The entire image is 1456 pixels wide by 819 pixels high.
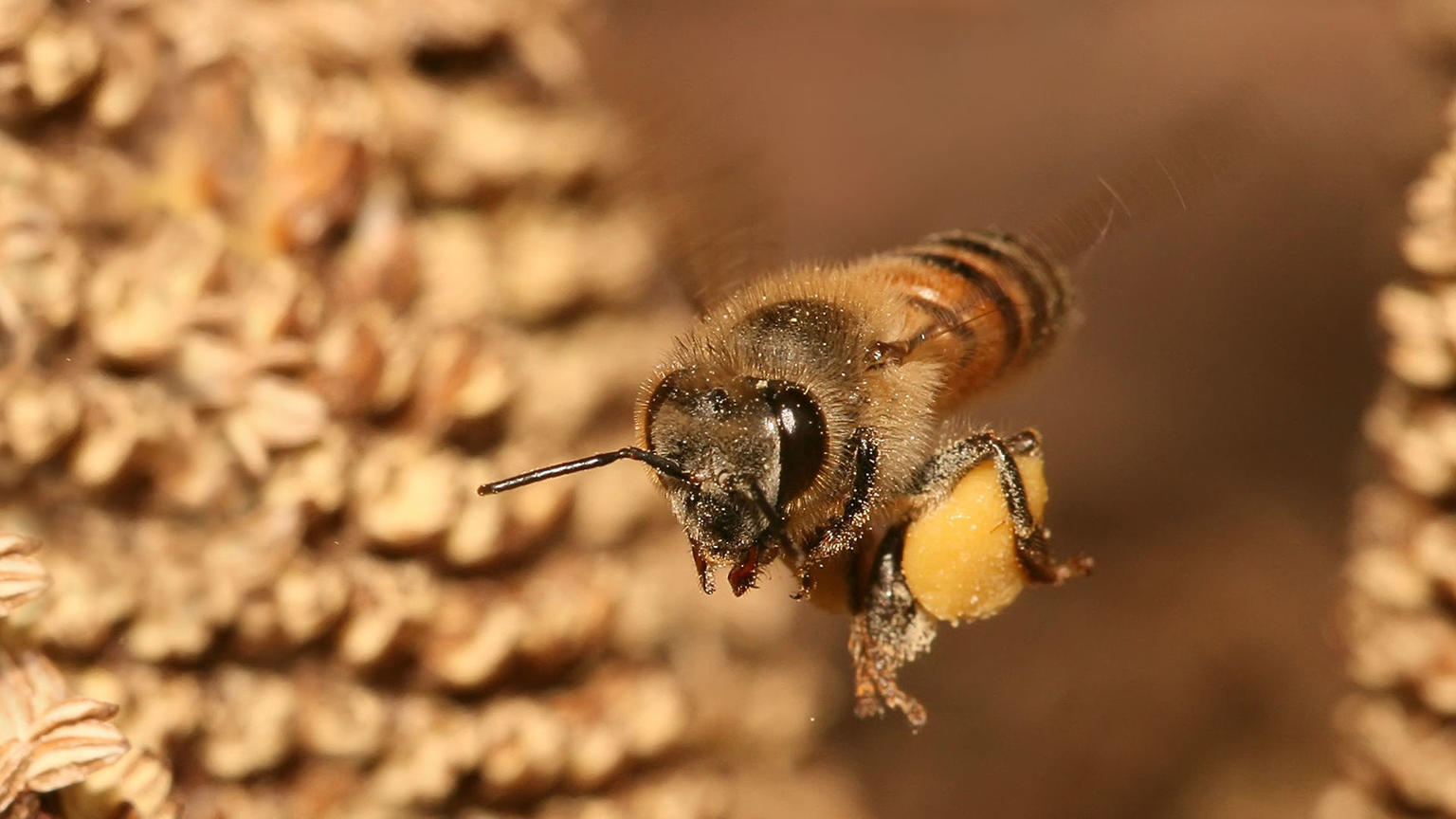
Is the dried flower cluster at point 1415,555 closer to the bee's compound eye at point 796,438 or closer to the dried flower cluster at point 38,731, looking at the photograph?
the bee's compound eye at point 796,438

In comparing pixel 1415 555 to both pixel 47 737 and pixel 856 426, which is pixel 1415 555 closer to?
pixel 856 426

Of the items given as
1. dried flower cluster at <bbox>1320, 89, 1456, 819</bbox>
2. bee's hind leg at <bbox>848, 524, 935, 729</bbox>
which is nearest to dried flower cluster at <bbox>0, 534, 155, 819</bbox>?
bee's hind leg at <bbox>848, 524, 935, 729</bbox>

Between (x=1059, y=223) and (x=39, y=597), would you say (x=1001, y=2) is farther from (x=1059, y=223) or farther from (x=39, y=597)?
(x=39, y=597)

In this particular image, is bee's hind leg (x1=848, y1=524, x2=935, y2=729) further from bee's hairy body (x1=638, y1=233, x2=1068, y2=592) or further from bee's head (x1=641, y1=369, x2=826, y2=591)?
bee's head (x1=641, y1=369, x2=826, y2=591)

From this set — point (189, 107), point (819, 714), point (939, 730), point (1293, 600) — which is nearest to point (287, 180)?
point (189, 107)

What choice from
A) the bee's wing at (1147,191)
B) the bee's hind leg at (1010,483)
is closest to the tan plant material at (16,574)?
the bee's hind leg at (1010,483)

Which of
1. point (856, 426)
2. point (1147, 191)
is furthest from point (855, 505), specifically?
point (1147, 191)
